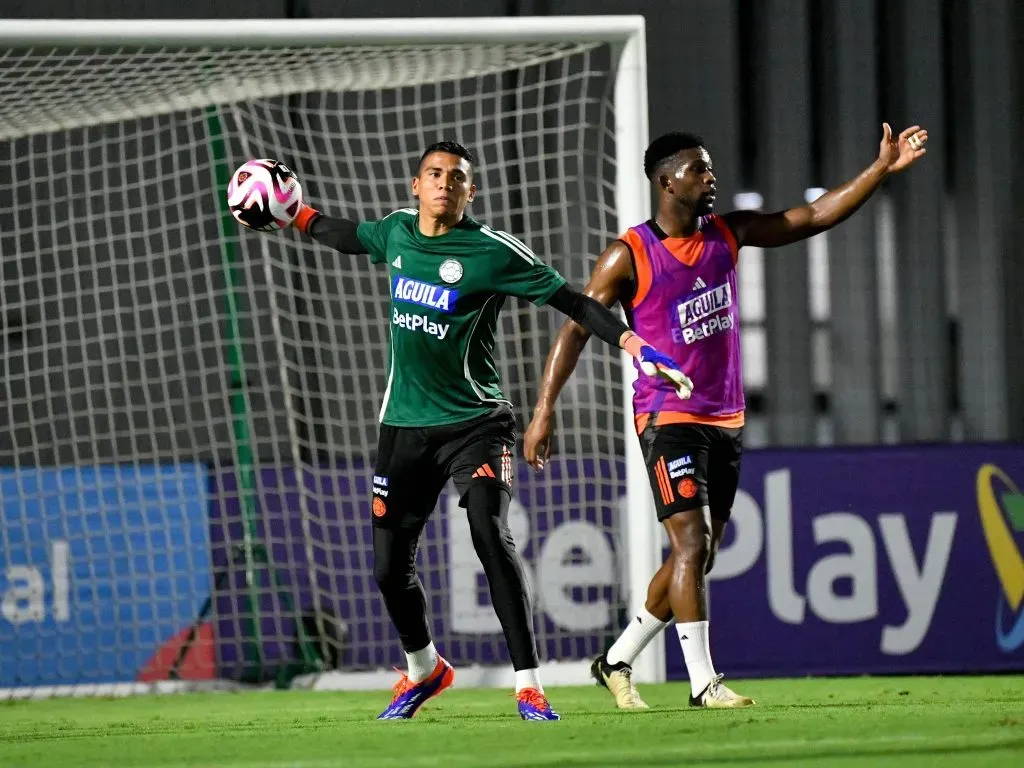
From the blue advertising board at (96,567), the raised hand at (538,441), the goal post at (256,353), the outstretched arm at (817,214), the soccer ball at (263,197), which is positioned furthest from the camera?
the blue advertising board at (96,567)

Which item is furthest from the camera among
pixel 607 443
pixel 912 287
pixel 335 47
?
pixel 912 287

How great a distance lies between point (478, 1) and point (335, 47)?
6.97 ft

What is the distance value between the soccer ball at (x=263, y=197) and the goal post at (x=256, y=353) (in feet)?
4.89

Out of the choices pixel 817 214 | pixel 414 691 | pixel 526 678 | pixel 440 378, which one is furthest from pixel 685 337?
pixel 414 691

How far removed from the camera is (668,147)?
5195 millimetres

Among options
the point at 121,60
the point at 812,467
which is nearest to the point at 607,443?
the point at 812,467

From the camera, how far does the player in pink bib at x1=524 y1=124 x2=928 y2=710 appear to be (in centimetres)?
493

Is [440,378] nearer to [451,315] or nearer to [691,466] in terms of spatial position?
[451,315]

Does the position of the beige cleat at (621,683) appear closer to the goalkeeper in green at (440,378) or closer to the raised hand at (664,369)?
the goalkeeper in green at (440,378)

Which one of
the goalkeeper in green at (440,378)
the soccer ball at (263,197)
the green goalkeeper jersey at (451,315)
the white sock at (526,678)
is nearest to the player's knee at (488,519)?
the goalkeeper in green at (440,378)

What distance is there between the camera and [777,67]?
842 cm

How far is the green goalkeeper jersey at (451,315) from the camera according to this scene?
15.4 feet

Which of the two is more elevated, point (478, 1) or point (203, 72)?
point (478, 1)

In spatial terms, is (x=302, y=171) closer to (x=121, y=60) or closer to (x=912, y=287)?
(x=121, y=60)
